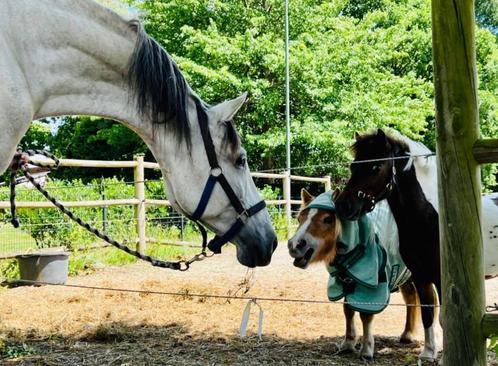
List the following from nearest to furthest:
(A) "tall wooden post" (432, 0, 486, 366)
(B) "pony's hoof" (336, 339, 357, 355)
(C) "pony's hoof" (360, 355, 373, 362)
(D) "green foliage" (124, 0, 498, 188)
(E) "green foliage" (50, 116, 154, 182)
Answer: (A) "tall wooden post" (432, 0, 486, 366) < (C) "pony's hoof" (360, 355, 373, 362) < (B) "pony's hoof" (336, 339, 357, 355) < (D) "green foliage" (124, 0, 498, 188) < (E) "green foliage" (50, 116, 154, 182)

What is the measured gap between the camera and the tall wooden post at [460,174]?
1740 millimetres

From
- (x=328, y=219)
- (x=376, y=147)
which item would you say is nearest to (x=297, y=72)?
(x=376, y=147)

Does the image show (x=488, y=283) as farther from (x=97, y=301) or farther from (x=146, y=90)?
(x=146, y=90)

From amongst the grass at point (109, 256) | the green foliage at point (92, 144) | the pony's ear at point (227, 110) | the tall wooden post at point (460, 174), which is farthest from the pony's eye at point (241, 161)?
the green foliage at point (92, 144)

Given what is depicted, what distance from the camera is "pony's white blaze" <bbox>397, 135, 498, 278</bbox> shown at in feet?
11.3

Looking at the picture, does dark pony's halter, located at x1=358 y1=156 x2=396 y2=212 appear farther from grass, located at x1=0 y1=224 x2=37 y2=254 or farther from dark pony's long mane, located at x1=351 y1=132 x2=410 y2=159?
grass, located at x1=0 y1=224 x2=37 y2=254

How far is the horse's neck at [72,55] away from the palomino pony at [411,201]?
177 centimetres

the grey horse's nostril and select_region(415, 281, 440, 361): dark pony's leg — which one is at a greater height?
the grey horse's nostril

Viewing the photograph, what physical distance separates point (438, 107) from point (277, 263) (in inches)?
277

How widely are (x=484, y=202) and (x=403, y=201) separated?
0.56 meters

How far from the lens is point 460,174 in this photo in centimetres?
176

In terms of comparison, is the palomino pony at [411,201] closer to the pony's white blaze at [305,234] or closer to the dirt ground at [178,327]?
the pony's white blaze at [305,234]

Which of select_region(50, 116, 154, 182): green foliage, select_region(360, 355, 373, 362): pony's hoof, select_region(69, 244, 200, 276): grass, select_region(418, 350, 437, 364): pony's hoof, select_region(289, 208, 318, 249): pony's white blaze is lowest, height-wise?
select_region(360, 355, 373, 362): pony's hoof

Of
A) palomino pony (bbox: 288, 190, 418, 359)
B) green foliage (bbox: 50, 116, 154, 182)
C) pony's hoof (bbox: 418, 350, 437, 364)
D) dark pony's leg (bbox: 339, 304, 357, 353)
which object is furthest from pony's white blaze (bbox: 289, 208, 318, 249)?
green foliage (bbox: 50, 116, 154, 182)
